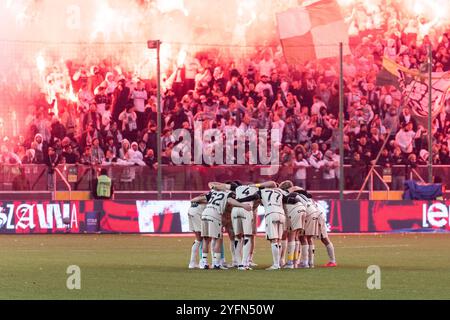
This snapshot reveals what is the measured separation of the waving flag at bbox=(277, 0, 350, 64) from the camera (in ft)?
175

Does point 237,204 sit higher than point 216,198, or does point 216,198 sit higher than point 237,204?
point 216,198

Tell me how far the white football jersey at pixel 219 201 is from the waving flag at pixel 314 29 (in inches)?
1070

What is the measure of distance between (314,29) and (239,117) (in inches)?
398

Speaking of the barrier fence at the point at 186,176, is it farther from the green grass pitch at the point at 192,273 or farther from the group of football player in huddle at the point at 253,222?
the group of football player in huddle at the point at 253,222

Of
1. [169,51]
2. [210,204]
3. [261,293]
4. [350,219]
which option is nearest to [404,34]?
[169,51]

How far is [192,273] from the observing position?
25.5 m

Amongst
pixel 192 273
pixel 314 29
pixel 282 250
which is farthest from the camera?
pixel 314 29

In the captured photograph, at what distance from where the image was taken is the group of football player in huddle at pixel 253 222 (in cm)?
2606

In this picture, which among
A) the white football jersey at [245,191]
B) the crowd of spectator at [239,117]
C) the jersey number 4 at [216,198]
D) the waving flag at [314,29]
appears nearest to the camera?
the white football jersey at [245,191]

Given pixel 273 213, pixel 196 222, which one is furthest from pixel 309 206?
pixel 196 222

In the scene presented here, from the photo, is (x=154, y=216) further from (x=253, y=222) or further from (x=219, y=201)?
(x=253, y=222)

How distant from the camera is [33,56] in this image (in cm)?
5116

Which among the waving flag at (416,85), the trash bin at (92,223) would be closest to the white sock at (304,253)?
the trash bin at (92,223)
